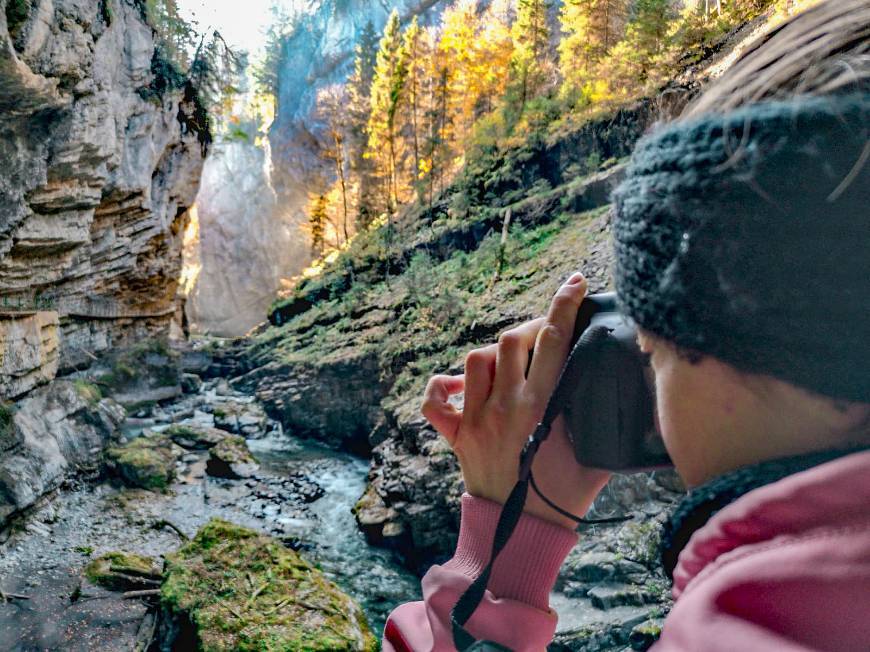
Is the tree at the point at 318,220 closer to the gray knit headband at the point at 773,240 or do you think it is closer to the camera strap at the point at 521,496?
the camera strap at the point at 521,496

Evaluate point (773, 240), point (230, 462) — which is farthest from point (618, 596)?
point (230, 462)

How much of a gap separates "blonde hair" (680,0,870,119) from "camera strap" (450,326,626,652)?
29cm

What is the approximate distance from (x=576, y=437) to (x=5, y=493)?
573 cm

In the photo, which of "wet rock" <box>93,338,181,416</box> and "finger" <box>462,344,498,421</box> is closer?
"finger" <box>462,344,498,421</box>

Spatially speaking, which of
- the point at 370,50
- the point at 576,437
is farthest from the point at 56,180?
the point at 370,50

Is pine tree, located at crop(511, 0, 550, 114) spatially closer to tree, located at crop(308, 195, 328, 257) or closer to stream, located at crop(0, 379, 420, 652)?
stream, located at crop(0, 379, 420, 652)

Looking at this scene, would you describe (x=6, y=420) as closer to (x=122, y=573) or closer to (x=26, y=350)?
(x=26, y=350)

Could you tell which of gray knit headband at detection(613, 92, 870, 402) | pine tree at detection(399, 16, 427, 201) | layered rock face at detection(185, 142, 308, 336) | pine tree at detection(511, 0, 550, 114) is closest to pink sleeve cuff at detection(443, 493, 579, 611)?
gray knit headband at detection(613, 92, 870, 402)

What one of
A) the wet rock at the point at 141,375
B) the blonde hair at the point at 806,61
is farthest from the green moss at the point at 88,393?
the blonde hair at the point at 806,61

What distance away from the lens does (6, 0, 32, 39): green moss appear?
160 inches

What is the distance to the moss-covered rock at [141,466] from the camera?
237 inches

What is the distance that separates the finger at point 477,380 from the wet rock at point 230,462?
21.7 feet

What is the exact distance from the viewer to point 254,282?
1021 inches

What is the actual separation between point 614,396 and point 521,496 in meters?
0.18
